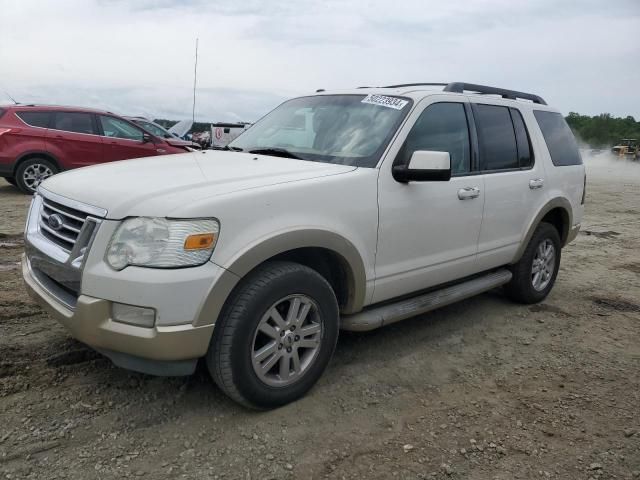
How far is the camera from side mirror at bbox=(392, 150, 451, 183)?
321 cm

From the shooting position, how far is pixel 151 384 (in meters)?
3.17

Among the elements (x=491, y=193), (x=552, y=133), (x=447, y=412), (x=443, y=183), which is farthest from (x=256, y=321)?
(x=552, y=133)

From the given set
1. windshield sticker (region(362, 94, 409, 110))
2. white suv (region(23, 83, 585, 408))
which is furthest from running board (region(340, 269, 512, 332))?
windshield sticker (region(362, 94, 409, 110))

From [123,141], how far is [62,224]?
8.20m

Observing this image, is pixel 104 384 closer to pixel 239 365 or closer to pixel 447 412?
pixel 239 365

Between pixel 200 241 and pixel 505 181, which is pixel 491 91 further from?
pixel 200 241

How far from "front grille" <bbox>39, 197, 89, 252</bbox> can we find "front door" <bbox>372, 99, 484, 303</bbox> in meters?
1.67

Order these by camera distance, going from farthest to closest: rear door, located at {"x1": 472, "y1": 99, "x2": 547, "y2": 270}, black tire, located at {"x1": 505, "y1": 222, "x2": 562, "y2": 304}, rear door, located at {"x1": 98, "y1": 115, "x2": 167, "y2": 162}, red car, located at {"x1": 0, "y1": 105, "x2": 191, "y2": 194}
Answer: rear door, located at {"x1": 98, "y1": 115, "x2": 167, "y2": 162} → red car, located at {"x1": 0, "y1": 105, "x2": 191, "y2": 194} → black tire, located at {"x1": 505, "y1": 222, "x2": 562, "y2": 304} → rear door, located at {"x1": 472, "y1": 99, "x2": 547, "y2": 270}

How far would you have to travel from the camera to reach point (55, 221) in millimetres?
2895

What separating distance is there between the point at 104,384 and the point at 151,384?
0.26 m

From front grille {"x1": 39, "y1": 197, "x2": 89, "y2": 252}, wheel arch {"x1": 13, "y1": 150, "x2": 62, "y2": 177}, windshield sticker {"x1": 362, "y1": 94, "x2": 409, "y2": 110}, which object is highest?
windshield sticker {"x1": 362, "y1": 94, "x2": 409, "y2": 110}

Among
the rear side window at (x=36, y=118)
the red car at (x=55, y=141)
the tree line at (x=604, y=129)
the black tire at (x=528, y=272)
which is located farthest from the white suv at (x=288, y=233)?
the tree line at (x=604, y=129)

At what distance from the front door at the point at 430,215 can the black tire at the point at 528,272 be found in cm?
88

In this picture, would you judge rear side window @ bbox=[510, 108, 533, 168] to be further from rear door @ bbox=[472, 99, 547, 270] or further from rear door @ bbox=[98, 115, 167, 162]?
rear door @ bbox=[98, 115, 167, 162]
